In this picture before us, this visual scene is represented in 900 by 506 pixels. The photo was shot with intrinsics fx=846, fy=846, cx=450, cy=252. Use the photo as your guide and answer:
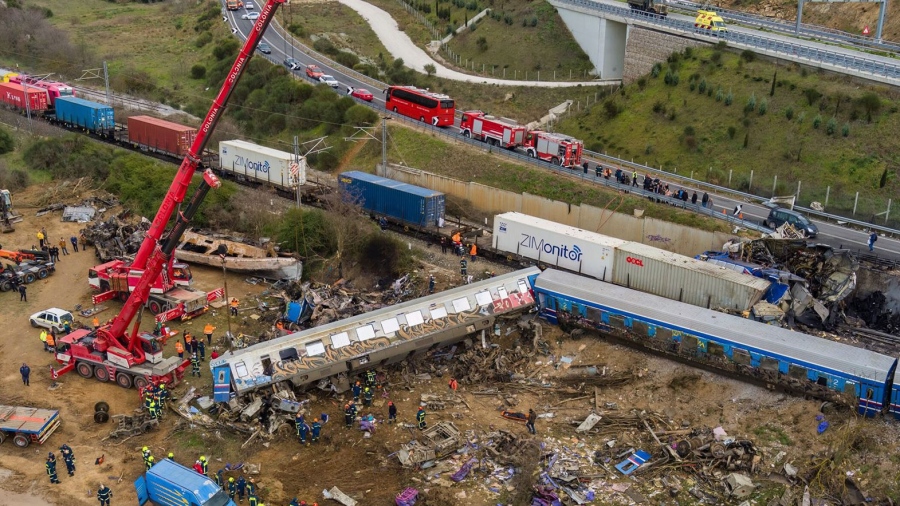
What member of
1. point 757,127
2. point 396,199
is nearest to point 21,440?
point 396,199

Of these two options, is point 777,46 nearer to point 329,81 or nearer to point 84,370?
point 329,81

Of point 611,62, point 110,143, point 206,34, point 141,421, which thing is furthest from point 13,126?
point 611,62

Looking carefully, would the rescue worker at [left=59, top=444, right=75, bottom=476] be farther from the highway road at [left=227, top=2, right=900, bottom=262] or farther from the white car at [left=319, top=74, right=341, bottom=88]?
the white car at [left=319, top=74, right=341, bottom=88]

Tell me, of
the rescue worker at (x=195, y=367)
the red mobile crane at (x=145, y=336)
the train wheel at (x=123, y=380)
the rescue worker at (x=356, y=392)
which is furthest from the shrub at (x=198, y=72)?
the rescue worker at (x=356, y=392)

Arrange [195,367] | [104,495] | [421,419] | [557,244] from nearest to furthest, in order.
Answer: [104,495] → [421,419] → [195,367] → [557,244]

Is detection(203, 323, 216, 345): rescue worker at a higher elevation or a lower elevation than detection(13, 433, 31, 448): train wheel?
higher

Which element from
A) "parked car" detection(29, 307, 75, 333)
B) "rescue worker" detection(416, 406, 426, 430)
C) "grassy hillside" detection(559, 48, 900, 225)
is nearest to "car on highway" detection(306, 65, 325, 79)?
"grassy hillside" detection(559, 48, 900, 225)

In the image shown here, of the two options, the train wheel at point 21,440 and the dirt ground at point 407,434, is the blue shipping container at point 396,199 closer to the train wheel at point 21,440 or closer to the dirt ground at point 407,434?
the dirt ground at point 407,434
